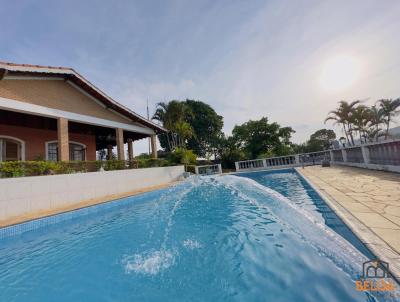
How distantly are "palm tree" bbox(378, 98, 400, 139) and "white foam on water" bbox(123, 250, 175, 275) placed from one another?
111 feet

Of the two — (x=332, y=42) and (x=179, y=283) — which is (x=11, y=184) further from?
(x=332, y=42)

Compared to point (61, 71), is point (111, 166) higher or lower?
lower

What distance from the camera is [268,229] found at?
4445 millimetres

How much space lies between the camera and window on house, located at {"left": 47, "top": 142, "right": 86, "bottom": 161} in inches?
513

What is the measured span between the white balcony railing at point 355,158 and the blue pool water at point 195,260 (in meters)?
5.94

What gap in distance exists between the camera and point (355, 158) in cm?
1262

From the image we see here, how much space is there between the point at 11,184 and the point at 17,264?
4257 mm

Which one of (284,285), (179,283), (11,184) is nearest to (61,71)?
(11,184)

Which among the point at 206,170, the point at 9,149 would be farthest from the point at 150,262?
the point at 206,170

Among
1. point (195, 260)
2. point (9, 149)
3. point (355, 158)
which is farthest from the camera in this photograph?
point (355, 158)

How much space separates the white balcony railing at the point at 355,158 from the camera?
8.34 meters

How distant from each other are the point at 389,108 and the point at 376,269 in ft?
109

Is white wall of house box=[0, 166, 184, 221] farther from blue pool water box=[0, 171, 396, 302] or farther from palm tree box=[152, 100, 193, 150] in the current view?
palm tree box=[152, 100, 193, 150]

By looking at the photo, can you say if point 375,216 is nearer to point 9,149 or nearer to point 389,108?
point 9,149
